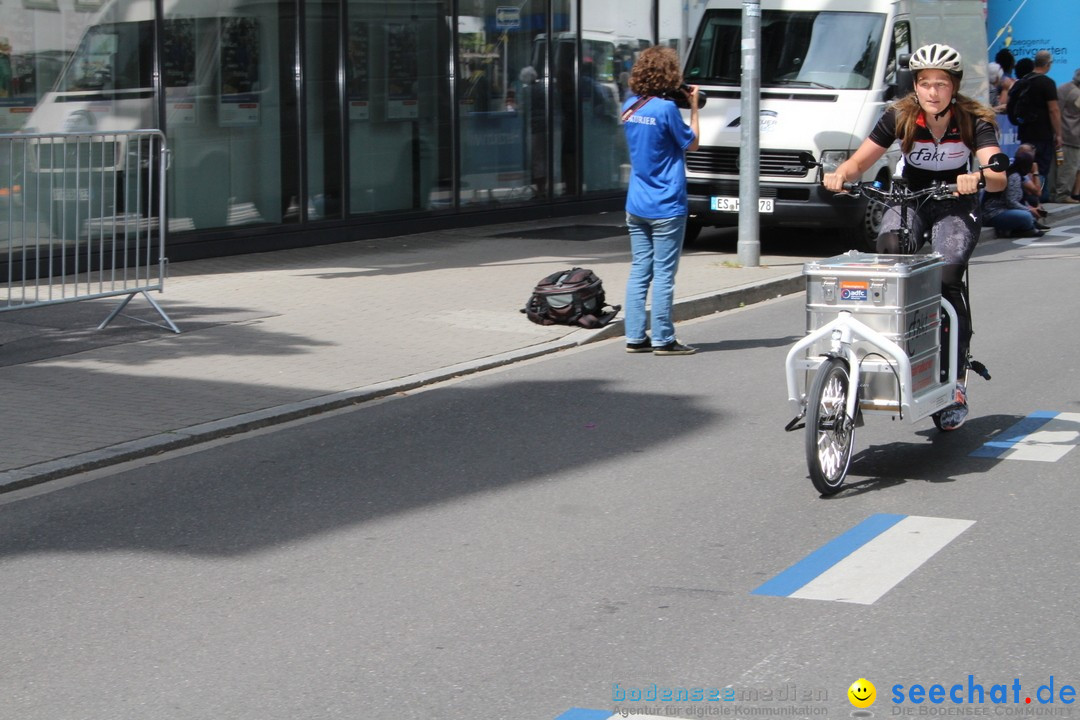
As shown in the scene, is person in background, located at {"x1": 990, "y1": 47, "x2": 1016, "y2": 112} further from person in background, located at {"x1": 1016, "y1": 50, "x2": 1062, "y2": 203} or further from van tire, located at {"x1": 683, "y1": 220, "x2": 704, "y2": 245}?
van tire, located at {"x1": 683, "y1": 220, "x2": 704, "y2": 245}

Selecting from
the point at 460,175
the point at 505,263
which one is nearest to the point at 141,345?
the point at 505,263

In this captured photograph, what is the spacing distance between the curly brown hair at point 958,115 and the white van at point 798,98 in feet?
24.2

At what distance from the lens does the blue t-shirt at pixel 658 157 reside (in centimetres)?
995

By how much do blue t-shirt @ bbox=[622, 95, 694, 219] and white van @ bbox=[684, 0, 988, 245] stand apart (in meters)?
4.75

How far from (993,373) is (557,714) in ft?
19.5

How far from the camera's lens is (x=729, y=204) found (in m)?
15.1

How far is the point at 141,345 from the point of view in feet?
33.7

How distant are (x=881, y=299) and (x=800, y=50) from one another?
959 centimetres

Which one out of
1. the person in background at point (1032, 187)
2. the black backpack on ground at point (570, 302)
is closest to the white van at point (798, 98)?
the person in background at point (1032, 187)

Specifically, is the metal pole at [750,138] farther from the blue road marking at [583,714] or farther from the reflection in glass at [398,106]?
the blue road marking at [583,714]

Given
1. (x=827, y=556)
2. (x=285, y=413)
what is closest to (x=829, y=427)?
(x=827, y=556)

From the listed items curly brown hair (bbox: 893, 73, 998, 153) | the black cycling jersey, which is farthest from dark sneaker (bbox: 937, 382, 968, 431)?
curly brown hair (bbox: 893, 73, 998, 153)

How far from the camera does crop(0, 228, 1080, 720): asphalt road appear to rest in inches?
178

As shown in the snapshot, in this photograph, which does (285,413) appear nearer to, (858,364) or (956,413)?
(858,364)
